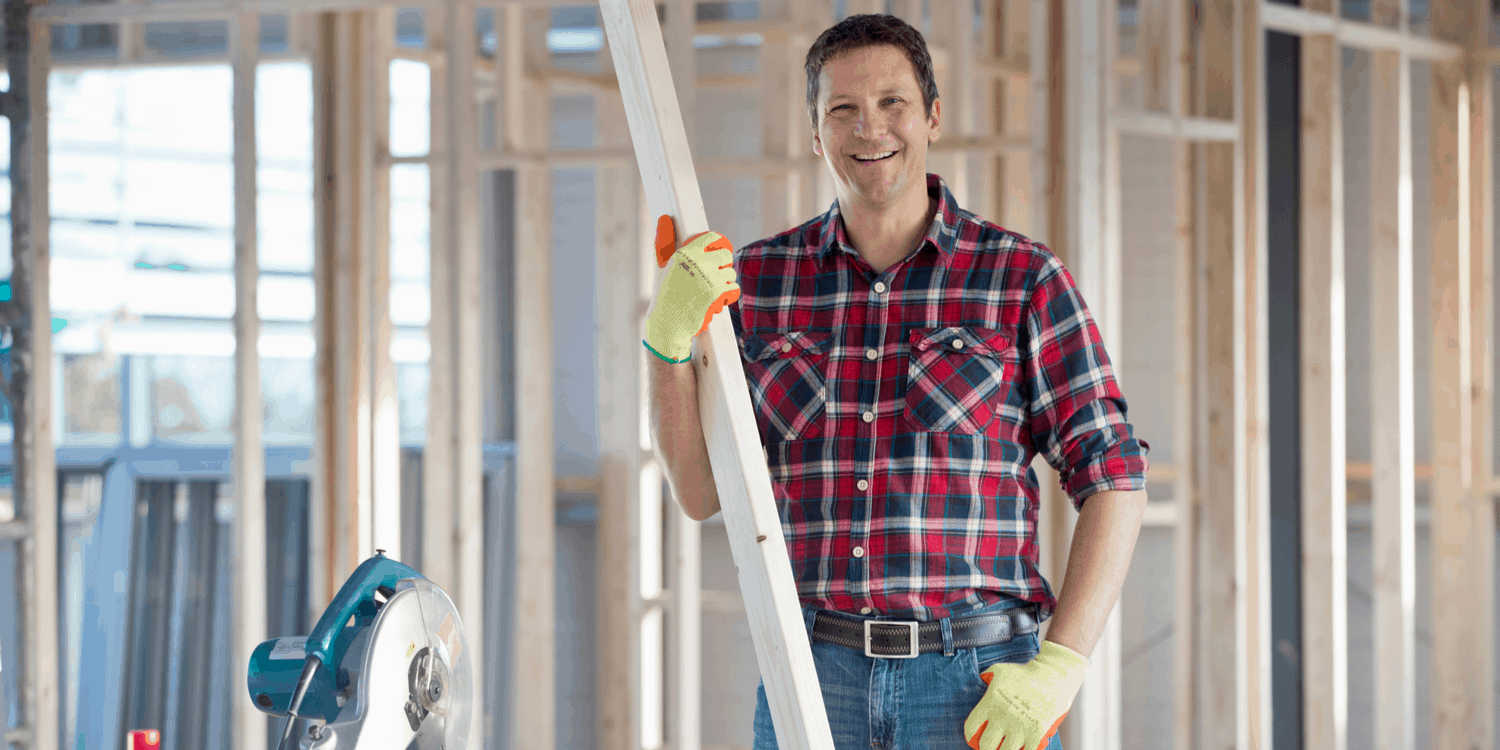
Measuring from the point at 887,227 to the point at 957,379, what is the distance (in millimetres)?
270

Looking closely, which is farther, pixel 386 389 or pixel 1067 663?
pixel 386 389

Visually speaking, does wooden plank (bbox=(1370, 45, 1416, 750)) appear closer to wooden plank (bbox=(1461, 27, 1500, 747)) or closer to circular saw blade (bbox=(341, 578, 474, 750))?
wooden plank (bbox=(1461, 27, 1500, 747))

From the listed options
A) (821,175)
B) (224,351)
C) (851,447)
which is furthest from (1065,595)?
(224,351)

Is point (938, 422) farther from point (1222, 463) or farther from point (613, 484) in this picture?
point (613, 484)

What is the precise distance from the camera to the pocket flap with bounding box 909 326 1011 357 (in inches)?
62.3

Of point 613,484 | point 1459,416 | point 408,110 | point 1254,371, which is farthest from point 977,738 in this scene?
point 408,110

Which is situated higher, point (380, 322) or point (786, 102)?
point (786, 102)

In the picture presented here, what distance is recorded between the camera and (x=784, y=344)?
1.69m

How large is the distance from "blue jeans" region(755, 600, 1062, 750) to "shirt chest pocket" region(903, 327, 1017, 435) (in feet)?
0.91

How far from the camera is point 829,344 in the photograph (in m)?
1.67

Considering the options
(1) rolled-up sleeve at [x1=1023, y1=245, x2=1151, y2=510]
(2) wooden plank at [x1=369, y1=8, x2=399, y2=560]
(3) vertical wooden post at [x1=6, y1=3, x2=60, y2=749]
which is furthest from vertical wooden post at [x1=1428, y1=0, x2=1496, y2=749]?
(3) vertical wooden post at [x1=6, y1=3, x2=60, y2=749]

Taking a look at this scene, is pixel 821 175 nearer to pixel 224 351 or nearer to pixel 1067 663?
pixel 1067 663

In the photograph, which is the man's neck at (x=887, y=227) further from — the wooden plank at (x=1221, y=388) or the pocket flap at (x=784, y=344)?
the wooden plank at (x=1221, y=388)

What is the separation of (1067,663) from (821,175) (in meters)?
2.65
